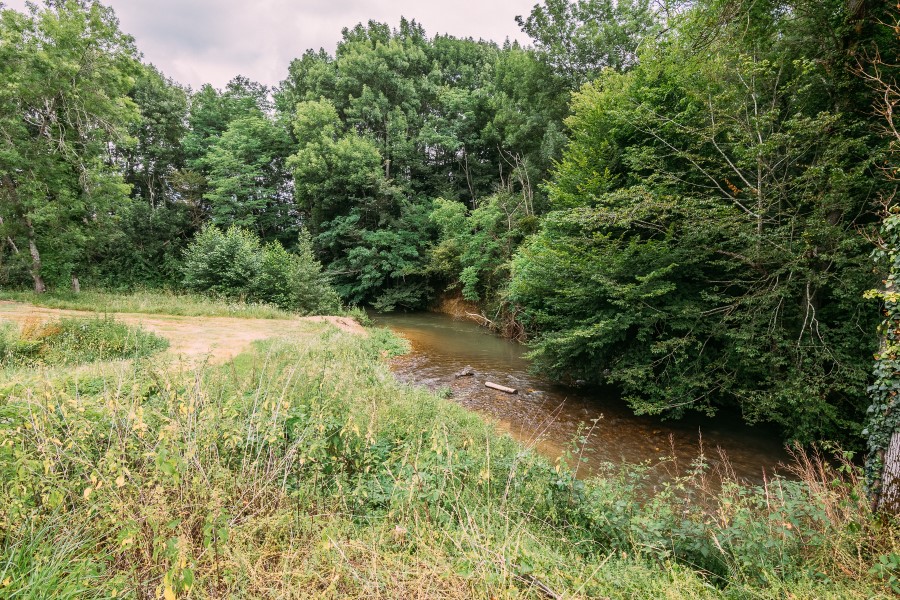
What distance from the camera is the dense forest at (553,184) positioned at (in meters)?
5.96

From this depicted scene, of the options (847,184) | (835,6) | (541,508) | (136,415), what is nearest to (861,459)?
(847,184)

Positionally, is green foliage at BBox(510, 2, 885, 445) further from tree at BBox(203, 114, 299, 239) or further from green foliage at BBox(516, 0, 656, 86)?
tree at BBox(203, 114, 299, 239)

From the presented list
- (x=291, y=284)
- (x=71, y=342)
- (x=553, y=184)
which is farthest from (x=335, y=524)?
(x=291, y=284)

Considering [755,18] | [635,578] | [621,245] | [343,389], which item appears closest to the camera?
[635,578]

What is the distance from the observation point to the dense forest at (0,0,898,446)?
19.5 feet

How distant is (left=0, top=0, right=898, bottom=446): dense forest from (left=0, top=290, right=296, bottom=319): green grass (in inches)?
65.7

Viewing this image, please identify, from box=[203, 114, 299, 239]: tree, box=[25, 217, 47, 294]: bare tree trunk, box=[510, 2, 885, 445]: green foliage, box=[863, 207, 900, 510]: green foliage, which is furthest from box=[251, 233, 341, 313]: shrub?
box=[863, 207, 900, 510]: green foliage

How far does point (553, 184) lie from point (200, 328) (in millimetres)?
11934

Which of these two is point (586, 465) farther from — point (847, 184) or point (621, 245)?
point (847, 184)

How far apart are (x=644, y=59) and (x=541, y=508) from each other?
10.4 metres

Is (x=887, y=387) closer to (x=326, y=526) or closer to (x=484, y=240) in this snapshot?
(x=326, y=526)

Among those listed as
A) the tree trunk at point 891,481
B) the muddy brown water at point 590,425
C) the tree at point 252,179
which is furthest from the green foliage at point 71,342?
the tree at point 252,179

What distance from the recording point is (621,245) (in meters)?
8.68

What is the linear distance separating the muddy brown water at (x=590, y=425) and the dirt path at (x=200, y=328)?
12.6ft
